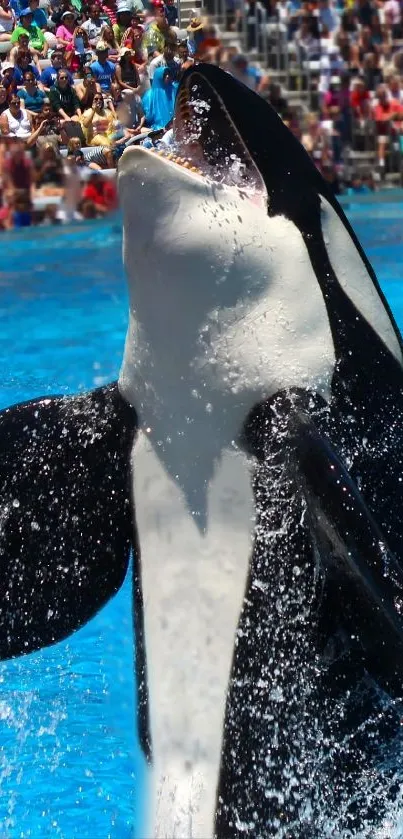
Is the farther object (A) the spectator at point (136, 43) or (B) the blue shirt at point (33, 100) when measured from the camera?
(A) the spectator at point (136, 43)

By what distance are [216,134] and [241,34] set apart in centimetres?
1089

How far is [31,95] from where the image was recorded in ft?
62.4

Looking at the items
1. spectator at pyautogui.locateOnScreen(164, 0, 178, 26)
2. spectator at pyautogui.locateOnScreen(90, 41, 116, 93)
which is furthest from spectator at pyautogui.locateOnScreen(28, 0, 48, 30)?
spectator at pyautogui.locateOnScreen(164, 0, 178, 26)

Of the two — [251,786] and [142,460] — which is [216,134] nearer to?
[142,460]

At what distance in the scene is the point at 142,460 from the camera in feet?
13.5

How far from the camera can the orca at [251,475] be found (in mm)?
3787

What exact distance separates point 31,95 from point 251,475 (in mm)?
16139

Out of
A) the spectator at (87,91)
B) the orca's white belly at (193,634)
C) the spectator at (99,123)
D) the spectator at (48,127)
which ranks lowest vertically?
the spectator at (48,127)

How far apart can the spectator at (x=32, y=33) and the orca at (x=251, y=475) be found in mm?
18161

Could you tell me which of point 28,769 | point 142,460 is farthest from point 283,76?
point 142,460

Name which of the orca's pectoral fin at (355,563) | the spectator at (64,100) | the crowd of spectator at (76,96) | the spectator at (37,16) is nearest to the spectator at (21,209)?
the crowd of spectator at (76,96)

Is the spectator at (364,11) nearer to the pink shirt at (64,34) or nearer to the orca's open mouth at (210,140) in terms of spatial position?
the pink shirt at (64,34)

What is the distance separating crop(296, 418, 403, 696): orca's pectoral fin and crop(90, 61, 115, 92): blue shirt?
17.1m

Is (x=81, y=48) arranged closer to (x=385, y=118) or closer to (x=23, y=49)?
(x=23, y=49)
